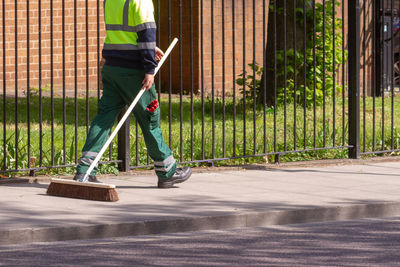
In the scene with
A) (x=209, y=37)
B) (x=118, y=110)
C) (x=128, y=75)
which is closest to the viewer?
(x=128, y=75)

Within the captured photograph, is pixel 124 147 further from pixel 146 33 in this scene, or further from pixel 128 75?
pixel 146 33

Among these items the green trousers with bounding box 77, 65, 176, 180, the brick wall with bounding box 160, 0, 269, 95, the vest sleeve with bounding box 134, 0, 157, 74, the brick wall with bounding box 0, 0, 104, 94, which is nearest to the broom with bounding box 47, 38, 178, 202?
the green trousers with bounding box 77, 65, 176, 180

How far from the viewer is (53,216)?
269 inches

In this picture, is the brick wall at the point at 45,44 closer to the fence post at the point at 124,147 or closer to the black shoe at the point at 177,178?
the fence post at the point at 124,147

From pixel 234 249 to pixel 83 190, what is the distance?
5.89 feet

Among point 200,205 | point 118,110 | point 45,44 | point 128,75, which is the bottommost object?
point 200,205

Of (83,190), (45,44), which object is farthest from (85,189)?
(45,44)

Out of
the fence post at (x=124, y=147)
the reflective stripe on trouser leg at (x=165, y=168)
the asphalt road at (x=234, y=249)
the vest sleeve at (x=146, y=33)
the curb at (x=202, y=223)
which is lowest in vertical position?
the asphalt road at (x=234, y=249)

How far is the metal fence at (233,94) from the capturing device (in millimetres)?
9164

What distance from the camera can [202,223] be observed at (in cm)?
693

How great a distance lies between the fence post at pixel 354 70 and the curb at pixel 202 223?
→ 2.76 meters

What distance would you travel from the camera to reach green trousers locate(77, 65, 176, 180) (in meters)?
7.94

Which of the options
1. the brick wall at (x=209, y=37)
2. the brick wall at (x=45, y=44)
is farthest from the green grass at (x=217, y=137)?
the brick wall at (x=209, y=37)

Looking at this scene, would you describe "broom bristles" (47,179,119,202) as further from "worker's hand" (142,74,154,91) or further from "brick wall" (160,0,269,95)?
"brick wall" (160,0,269,95)
